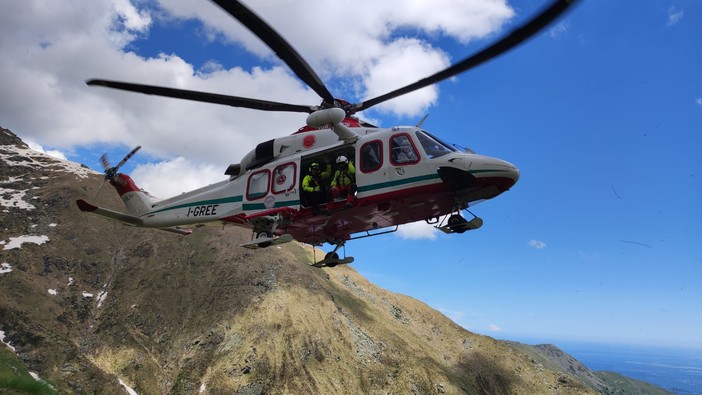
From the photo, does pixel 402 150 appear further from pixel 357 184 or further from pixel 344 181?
pixel 344 181

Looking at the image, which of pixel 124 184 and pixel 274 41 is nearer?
pixel 274 41

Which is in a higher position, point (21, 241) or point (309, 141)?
point (21, 241)

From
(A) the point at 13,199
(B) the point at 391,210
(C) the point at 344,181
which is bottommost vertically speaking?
(B) the point at 391,210

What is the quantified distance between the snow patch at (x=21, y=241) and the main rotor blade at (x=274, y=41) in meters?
62.7

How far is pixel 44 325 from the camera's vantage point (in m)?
49.2

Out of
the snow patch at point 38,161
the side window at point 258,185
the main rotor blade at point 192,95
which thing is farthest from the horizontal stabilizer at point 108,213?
the snow patch at point 38,161

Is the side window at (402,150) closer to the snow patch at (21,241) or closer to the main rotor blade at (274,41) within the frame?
the main rotor blade at (274,41)

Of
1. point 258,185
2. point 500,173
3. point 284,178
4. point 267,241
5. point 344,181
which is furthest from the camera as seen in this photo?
point 258,185

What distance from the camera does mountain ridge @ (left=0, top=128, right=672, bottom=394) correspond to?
4734 centimetres

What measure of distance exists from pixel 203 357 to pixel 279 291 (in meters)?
12.8

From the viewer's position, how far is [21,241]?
6003 cm

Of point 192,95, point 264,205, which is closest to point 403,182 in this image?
point 264,205

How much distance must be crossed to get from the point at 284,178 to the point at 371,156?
340 centimetres

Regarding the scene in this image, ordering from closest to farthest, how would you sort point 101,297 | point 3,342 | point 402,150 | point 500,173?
point 500,173
point 402,150
point 3,342
point 101,297
